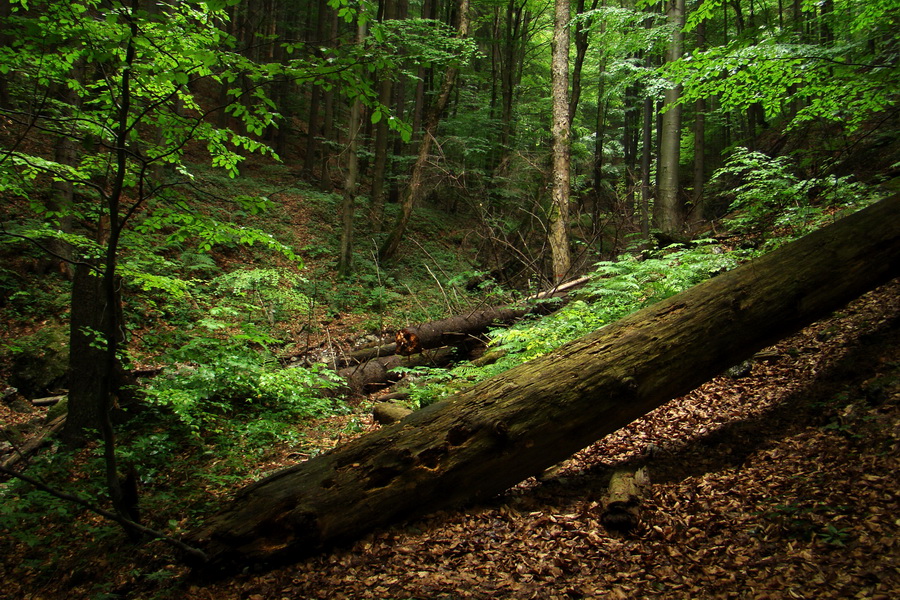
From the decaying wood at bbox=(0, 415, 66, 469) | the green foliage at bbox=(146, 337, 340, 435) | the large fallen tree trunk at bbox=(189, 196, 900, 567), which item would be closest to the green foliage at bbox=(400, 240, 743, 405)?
the large fallen tree trunk at bbox=(189, 196, 900, 567)

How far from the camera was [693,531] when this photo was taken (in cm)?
322

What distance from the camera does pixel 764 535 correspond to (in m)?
2.98

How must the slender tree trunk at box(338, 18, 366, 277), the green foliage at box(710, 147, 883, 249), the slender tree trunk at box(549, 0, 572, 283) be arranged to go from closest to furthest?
1. the green foliage at box(710, 147, 883, 249)
2. the slender tree trunk at box(549, 0, 572, 283)
3. the slender tree trunk at box(338, 18, 366, 277)

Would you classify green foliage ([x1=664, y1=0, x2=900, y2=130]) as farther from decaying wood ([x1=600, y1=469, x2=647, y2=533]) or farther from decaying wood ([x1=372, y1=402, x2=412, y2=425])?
decaying wood ([x1=372, y1=402, x2=412, y2=425])

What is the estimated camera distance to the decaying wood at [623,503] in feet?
11.1

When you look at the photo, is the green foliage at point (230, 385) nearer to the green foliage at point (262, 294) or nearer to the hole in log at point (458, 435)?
the green foliage at point (262, 294)

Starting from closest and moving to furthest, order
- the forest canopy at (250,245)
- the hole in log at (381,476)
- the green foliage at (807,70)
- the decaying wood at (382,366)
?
1. the forest canopy at (250,245)
2. the hole in log at (381,476)
3. the green foliage at (807,70)
4. the decaying wood at (382,366)

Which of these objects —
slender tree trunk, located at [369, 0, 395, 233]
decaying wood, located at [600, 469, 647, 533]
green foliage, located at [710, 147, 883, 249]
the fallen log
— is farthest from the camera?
slender tree trunk, located at [369, 0, 395, 233]

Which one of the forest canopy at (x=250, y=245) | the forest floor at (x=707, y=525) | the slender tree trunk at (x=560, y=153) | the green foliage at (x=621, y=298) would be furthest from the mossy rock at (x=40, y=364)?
the slender tree trunk at (x=560, y=153)

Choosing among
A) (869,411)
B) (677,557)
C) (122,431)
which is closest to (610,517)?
(677,557)

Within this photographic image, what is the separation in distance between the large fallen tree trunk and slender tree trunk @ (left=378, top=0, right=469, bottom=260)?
10.6 metres

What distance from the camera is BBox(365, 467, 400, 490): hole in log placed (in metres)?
3.56

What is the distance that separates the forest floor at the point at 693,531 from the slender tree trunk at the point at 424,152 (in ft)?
37.3

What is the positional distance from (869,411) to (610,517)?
7.87 ft
